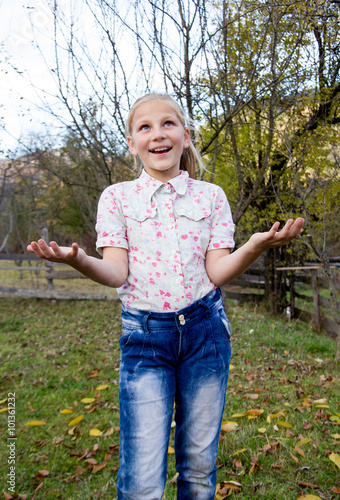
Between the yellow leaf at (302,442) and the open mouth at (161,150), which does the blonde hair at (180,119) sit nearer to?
the open mouth at (161,150)

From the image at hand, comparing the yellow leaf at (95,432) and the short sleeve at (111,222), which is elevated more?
the short sleeve at (111,222)

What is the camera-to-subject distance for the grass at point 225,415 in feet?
8.07

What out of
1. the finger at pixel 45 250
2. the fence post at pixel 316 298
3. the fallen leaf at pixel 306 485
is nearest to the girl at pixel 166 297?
the finger at pixel 45 250

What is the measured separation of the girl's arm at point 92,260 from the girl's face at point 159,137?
1.25 ft

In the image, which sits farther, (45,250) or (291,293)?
(291,293)

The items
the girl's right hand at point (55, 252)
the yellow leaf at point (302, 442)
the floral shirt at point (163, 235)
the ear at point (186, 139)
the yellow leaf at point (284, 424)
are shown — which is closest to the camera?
the girl's right hand at point (55, 252)

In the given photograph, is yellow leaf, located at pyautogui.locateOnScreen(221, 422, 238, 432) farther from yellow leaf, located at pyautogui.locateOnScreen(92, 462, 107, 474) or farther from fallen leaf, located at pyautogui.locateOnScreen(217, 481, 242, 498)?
→ yellow leaf, located at pyautogui.locateOnScreen(92, 462, 107, 474)

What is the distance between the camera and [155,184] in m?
1.71

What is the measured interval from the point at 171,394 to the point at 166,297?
36 centimetres

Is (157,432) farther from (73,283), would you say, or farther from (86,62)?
(73,283)

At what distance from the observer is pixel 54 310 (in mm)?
8578

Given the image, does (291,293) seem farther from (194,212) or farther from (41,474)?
(194,212)

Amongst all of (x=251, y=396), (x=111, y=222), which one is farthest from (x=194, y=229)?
(x=251, y=396)

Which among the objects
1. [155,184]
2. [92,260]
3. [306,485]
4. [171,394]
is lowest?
[306,485]
